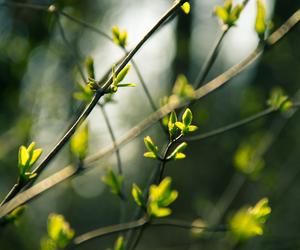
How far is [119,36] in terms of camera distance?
1.47m

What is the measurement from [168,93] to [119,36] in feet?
8.57

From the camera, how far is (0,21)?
271cm

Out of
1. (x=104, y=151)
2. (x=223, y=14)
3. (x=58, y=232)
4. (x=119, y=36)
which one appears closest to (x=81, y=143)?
(x=104, y=151)

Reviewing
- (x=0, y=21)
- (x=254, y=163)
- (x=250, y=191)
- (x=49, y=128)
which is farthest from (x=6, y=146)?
(x=250, y=191)

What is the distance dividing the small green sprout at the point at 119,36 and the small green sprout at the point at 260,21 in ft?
1.36

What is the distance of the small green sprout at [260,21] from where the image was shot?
135 cm

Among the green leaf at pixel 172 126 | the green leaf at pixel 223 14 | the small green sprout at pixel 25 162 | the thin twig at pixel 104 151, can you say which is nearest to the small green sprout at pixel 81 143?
the thin twig at pixel 104 151

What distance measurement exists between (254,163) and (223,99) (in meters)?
3.88

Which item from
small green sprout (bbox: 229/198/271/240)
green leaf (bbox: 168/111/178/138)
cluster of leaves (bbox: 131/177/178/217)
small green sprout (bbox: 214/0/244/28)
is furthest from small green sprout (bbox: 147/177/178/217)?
small green sprout (bbox: 214/0/244/28)

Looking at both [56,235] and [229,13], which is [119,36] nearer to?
[229,13]

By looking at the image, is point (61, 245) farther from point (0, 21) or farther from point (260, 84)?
point (260, 84)

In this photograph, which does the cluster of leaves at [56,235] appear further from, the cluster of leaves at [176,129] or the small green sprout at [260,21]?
the small green sprout at [260,21]

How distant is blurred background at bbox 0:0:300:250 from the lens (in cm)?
256

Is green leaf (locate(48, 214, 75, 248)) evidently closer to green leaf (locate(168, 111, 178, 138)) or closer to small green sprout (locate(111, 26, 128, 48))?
green leaf (locate(168, 111, 178, 138))
